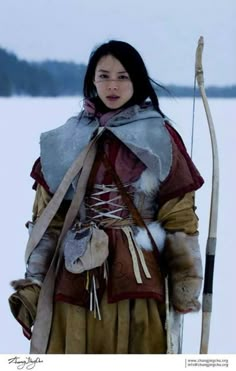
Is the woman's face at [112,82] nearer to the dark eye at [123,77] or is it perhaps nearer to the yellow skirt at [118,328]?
the dark eye at [123,77]

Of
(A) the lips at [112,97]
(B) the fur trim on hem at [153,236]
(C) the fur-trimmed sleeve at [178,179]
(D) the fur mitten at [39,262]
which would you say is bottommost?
(D) the fur mitten at [39,262]

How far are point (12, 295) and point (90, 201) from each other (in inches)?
9.2

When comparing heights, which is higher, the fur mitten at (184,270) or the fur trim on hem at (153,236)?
the fur trim on hem at (153,236)

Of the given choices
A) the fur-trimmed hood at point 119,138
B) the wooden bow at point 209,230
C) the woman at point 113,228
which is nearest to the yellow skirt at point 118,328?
the woman at point 113,228

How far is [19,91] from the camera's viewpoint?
49.7 inches

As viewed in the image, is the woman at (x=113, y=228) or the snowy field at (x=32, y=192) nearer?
the woman at (x=113, y=228)

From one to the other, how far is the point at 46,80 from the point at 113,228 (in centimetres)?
34

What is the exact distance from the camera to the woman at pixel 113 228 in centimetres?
114

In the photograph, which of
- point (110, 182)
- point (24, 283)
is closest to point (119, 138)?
point (110, 182)

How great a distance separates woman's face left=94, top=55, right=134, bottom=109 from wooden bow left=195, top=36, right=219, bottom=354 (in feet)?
0.48
